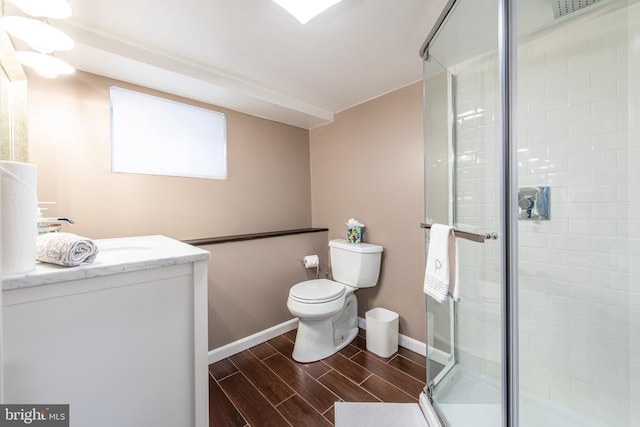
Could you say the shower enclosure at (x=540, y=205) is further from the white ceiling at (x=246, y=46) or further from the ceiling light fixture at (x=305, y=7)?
the ceiling light fixture at (x=305, y=7)

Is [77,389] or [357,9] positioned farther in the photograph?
[357,9]

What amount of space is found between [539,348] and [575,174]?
3.13ft

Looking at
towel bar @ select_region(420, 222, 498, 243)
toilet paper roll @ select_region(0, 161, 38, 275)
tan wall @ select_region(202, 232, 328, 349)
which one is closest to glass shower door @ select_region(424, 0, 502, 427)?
towel bar @ select_region(420, 222, 498, 243)

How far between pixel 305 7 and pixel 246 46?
492mm

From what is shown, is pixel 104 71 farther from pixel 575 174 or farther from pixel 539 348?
pixel 539 348

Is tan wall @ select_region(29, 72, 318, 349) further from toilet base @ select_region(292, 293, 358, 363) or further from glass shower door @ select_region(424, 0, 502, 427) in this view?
glass shower door @ select_region(424, 0, 502, 427)

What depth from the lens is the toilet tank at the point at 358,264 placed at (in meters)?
2.02

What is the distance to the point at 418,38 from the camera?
142cm

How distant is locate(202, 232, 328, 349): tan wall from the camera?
6.02ft

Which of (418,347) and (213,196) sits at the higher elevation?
(213,196)

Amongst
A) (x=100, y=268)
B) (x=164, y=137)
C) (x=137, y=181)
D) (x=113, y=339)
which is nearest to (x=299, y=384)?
(x=113, y=339)

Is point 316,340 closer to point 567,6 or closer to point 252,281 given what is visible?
point 252,281

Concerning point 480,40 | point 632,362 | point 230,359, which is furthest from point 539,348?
point 230,359

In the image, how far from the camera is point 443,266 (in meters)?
1.17
